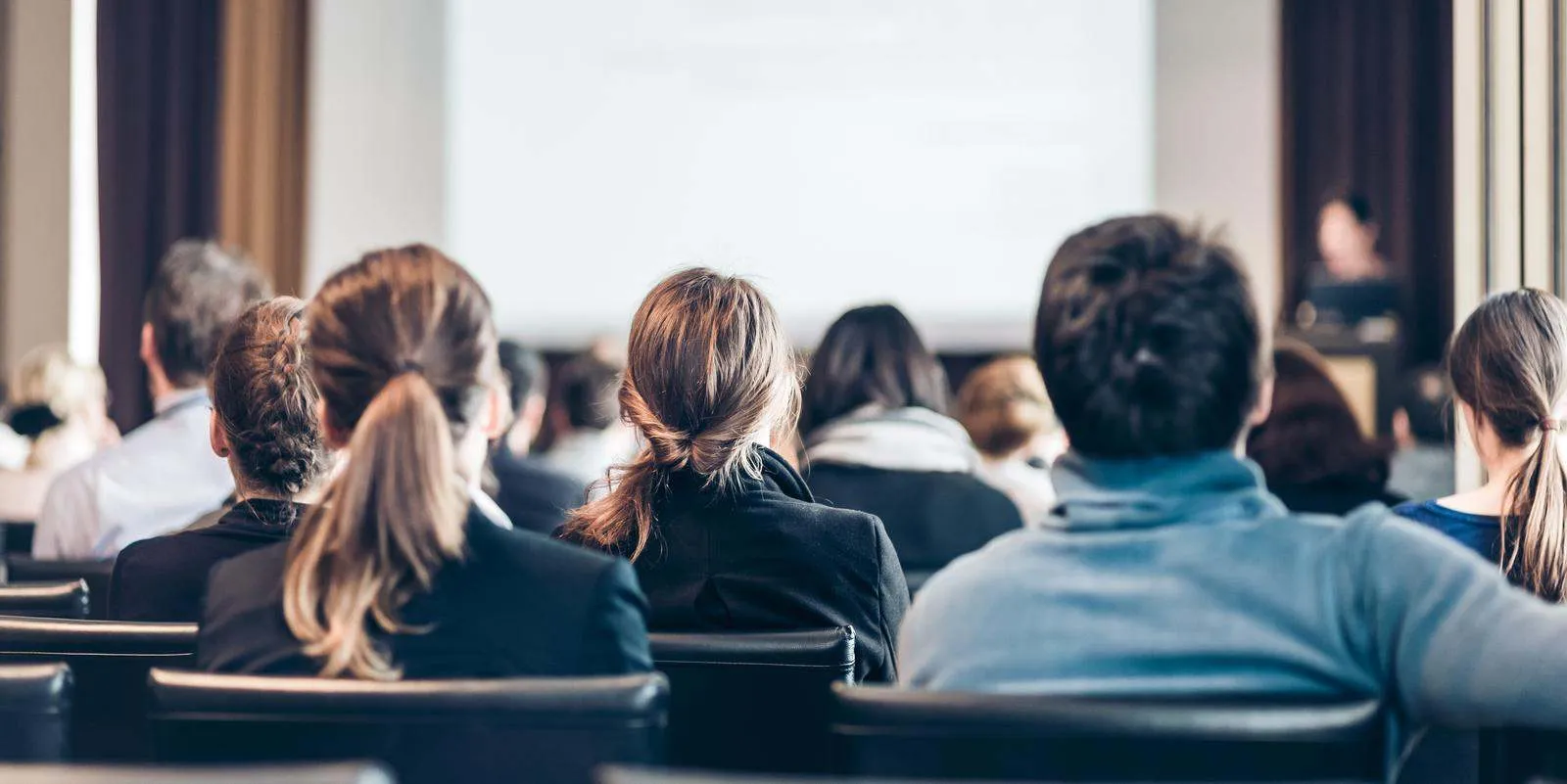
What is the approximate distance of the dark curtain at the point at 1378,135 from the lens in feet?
22.0

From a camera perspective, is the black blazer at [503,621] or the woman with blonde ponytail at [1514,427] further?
the woman with blonde ponytail at [1514,427]

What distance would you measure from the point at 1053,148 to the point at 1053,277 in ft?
18.2

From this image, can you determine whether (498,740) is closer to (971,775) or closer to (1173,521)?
(971,775)

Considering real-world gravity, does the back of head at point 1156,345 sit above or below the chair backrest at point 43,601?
above

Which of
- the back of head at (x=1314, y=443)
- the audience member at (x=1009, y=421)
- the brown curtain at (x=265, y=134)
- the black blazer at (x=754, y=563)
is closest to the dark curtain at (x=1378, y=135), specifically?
the audience member at (x=1009, y=421)

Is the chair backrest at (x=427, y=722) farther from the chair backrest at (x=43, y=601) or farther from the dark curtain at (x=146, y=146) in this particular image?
the dark curtain at (x=146, y=146)

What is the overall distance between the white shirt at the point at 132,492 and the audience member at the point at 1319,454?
6.56ft

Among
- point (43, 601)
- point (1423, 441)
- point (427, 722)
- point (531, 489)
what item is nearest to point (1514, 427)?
point (427, 722)

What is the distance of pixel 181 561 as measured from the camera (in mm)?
1780

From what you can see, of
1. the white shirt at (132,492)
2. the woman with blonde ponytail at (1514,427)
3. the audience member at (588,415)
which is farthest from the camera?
the audience member at (588,415)

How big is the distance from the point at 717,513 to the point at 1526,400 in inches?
42.1

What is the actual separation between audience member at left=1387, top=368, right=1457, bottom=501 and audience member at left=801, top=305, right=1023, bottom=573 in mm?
1647

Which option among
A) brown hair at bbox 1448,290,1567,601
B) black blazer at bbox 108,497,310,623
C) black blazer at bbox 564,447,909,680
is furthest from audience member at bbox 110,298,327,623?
brown hair at bbox 1448,290,1567,601

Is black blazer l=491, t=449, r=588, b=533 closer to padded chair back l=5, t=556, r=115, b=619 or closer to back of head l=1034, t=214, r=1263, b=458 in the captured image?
padded chair back l=5, t=556, r=115, b=619
